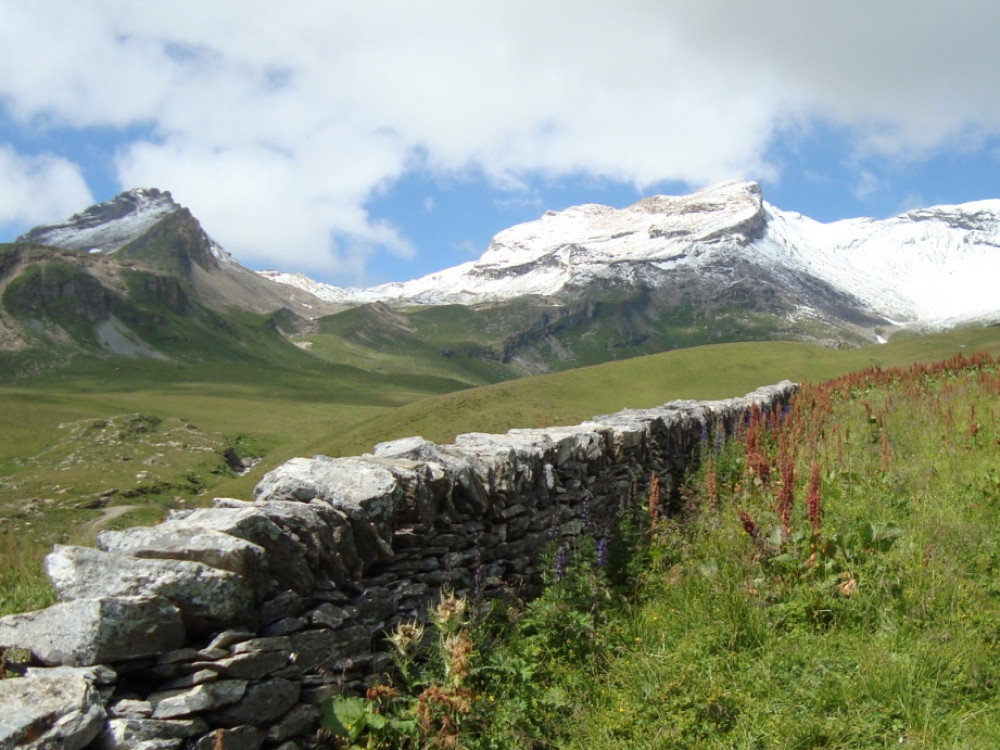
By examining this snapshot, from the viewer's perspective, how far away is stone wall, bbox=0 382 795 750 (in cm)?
429

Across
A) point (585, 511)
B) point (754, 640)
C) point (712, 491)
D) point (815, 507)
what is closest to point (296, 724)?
point (754, 640)

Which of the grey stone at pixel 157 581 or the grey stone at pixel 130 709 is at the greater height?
the grey stone at pixel 157 581

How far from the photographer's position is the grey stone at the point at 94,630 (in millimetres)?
4305

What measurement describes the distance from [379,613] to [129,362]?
18419 centimetres

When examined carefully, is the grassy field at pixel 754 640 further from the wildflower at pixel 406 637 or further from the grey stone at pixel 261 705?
the grey stone at pixel 261 705

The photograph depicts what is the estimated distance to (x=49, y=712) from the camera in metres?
3.83

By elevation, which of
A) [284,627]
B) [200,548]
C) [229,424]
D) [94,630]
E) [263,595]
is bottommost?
[284,627]

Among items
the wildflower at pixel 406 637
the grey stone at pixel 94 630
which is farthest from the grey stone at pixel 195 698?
the wildflower at pixel 406 637

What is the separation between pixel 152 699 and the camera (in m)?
4.43

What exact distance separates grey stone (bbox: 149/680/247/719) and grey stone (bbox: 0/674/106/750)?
399mm

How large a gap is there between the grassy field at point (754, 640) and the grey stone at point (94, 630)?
1547 mm

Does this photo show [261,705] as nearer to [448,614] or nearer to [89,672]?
[89,672]

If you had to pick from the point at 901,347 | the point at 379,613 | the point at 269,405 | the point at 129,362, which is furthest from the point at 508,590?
the point at 129,362

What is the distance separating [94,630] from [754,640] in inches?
205
